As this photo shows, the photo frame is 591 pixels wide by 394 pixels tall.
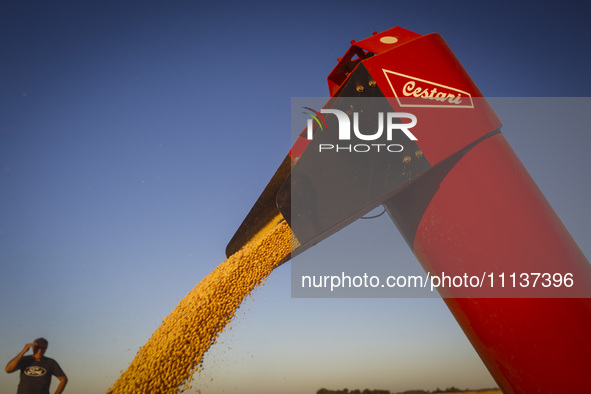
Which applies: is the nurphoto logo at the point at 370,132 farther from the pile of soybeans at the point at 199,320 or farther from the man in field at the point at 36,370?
the man in field at the point at 36,370

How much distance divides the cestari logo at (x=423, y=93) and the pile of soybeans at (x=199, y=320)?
37.0 inches

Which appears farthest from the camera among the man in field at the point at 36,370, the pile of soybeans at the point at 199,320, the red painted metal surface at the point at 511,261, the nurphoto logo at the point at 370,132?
the man in field at the point at 36,370

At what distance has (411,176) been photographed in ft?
4.52

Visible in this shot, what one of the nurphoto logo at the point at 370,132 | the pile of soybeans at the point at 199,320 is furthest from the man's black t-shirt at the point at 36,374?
the nurphoto logo at the point at 370,132

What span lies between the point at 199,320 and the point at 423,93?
1.72 metres

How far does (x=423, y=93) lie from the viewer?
4.74 feet

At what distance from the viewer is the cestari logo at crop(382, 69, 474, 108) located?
1.43 metres

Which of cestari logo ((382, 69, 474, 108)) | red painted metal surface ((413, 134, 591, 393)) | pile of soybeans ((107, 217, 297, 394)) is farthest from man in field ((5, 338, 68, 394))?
cestari logo ((382, 69, 474, 108))

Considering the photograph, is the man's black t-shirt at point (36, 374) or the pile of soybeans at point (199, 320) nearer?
the pile of soybeans at point (199, 320)

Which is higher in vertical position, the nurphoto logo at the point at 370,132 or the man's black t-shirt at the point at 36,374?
the nurphoto logo at the point at 370,132

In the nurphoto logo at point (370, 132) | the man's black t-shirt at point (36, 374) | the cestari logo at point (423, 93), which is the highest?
the cestari logo at point (423, 93)

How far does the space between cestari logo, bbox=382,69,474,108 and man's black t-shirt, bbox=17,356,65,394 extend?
4.82 m

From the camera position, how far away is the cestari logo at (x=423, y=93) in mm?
1434

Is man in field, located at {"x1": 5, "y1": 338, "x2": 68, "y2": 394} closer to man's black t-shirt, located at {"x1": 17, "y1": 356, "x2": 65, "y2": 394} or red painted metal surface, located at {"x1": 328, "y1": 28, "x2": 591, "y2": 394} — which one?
man's black t-shirt, located at {"x1": 17, "y1": 356, "x2": 65, "y2": 394}
